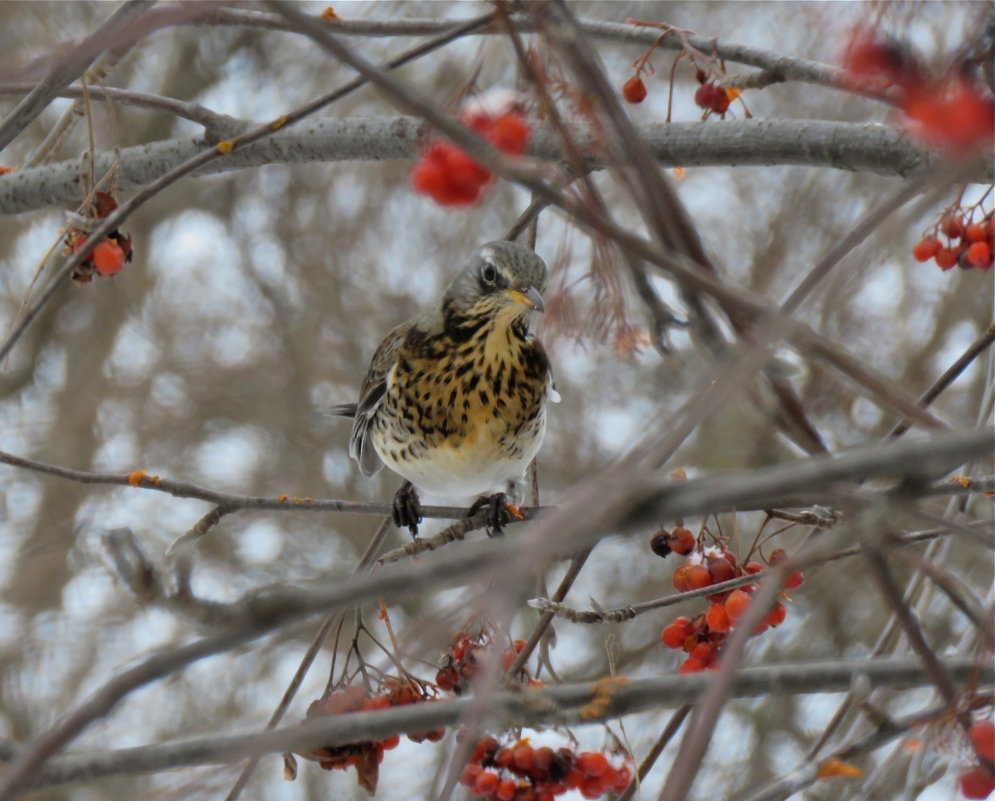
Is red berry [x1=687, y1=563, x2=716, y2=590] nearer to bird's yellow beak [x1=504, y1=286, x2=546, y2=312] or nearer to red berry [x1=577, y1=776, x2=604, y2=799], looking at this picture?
red berry [x1=577, y1=776, x2=604, y2=799]

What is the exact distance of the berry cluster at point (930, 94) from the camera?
1040 millimetres

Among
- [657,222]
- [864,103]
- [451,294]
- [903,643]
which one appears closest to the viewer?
[657,222]

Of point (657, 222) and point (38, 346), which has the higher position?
point (38, 346)

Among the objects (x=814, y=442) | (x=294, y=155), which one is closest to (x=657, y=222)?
(x=814, y=442)

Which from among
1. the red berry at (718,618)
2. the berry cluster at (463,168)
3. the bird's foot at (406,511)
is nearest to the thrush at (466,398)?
the bird's foot at (406,511)

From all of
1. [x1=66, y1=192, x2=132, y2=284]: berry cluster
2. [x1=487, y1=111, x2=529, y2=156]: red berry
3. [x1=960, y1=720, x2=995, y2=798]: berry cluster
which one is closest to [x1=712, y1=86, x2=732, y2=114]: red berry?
[x1=487, y1=111, x2=529, y2=156]: red berry

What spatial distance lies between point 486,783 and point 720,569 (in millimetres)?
580

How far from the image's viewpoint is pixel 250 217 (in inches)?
283

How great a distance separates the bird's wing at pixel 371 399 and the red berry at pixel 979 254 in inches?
68.6

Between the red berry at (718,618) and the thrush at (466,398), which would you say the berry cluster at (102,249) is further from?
the red berry at (718,618)

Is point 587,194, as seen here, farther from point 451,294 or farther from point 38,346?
point 38,346

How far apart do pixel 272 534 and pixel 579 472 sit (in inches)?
66.4

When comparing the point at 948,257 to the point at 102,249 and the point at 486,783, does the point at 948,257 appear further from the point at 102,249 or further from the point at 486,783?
the point at 102,249

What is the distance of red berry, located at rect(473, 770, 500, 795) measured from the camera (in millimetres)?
2141
